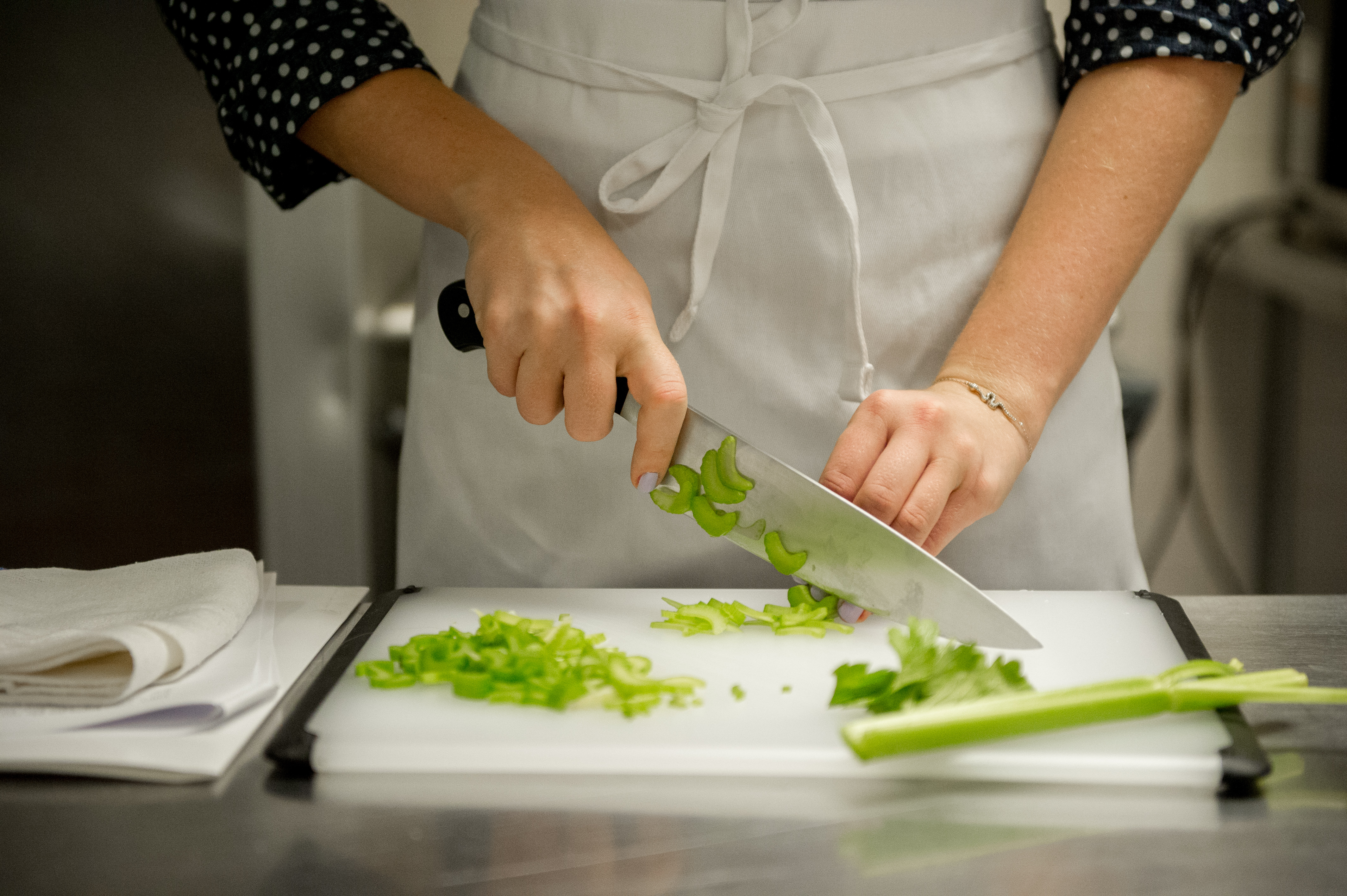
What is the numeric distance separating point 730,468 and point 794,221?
0.28 meters

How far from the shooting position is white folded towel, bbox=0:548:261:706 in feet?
2.38

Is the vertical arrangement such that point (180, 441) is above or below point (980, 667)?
below

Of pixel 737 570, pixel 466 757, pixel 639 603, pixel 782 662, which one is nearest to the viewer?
pixel 466 757

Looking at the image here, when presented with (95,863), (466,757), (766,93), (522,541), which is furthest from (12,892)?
(766,93)

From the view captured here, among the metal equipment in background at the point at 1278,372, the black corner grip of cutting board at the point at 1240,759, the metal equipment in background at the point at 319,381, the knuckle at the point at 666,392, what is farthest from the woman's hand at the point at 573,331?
the metal equipment in background at the point at 1278,372

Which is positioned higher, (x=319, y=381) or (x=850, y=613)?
(x=850, y=613)

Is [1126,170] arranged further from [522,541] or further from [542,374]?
[522,541]

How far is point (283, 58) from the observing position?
0.99 meters

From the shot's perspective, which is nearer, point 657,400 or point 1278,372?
point 657,400

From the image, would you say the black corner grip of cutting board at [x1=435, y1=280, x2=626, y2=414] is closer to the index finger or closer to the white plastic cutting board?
the index finger

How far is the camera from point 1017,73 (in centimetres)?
109

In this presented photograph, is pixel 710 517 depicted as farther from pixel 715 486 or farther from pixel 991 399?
pixel 991 399

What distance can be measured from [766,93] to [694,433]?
325 mm

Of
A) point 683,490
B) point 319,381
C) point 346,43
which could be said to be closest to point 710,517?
point 683,490
